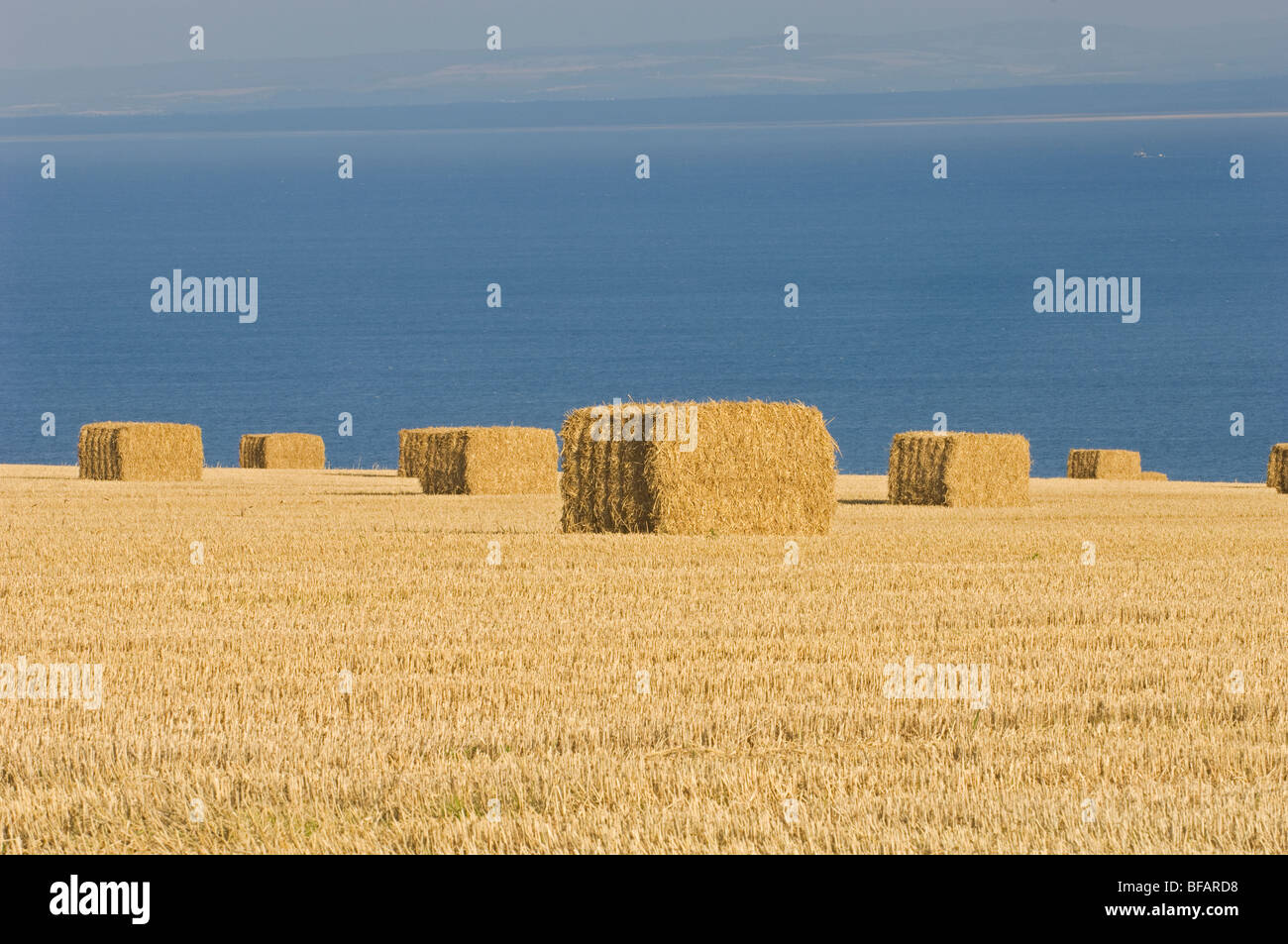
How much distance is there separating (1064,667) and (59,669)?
5598 mm

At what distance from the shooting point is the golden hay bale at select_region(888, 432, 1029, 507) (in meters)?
29.2

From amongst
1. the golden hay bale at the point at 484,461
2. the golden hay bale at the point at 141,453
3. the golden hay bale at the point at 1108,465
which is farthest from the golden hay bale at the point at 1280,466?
the golden hay bale at the point at 141,453

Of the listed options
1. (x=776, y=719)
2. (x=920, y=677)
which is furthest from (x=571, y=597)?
(x=776, y=719)

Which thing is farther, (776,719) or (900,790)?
(776,719)

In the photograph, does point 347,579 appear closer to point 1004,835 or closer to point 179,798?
point 179,798

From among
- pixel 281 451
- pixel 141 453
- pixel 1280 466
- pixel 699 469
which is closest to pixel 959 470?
pixel 699 469

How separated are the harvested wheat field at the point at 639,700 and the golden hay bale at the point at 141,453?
1889 cm

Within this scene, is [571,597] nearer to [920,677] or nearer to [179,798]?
[920,677]
